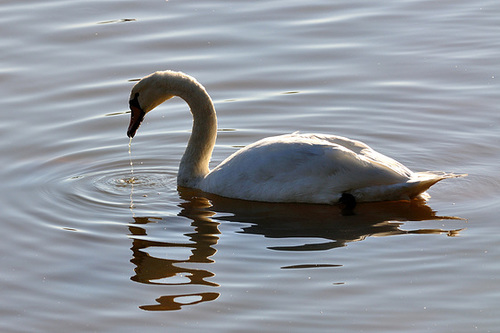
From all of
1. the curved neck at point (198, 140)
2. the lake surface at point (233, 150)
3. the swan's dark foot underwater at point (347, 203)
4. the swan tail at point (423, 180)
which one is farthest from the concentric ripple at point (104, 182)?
the swan tail at point (423, 180)

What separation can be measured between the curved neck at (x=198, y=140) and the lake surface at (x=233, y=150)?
0.21 meters

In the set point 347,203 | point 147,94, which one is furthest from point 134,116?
point 347,203

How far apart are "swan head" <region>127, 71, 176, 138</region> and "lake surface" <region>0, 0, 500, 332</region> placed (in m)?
0.57

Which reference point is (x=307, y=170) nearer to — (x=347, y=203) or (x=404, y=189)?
(x=347, y=203)

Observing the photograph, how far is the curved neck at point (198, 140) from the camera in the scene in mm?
9969

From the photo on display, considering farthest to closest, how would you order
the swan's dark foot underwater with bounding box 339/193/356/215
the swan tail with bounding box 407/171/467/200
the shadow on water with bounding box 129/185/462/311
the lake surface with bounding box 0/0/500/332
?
the swan's dark foot underwater with bounding box 339/193/356/215
the swan tail with bounding box 407/171/467/200
the shadow on water with bounding box 129/185/462/311
the lake surface with bounding box 0/0/500/332

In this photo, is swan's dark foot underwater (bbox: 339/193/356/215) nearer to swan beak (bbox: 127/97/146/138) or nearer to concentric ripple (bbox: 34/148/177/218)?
concentric ripple (bbox: 34/148/177/218)

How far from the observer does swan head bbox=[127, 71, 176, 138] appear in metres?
9.95

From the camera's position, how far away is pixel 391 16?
14.3 m

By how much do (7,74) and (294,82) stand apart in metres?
3.39

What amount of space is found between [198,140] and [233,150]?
0.74 m

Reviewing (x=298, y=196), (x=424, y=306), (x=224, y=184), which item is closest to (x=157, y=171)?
(x=224, y=184)

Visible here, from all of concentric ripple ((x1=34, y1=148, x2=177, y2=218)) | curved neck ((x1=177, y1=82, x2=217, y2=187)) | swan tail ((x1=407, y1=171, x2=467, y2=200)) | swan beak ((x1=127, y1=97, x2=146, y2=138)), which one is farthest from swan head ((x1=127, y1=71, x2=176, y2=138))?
swan tail ((x1=407, y1=171, x2=467, y2=200))

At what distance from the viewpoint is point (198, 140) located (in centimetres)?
1010
